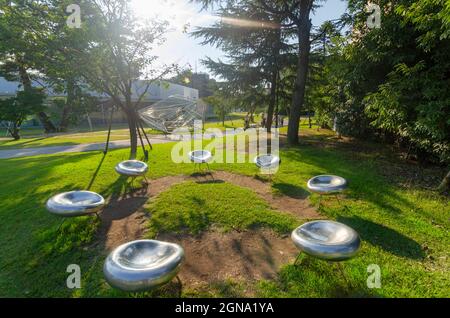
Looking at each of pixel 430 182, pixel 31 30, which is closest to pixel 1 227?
pixel 31 30

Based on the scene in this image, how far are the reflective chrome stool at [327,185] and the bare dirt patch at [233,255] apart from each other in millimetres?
1250

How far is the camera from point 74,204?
409cm

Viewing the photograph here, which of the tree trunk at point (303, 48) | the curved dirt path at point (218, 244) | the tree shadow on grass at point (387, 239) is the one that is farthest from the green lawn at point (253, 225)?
the tree trunk at point (303, 48)

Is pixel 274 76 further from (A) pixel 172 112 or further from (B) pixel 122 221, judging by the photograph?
(B) pixel 122 221

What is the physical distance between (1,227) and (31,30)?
18.6 feet

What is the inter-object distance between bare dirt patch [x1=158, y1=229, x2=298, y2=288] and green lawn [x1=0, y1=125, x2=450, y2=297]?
0.60ft

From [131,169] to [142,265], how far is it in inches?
153

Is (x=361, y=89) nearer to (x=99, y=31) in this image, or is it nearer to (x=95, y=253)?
(x=99, y=31)

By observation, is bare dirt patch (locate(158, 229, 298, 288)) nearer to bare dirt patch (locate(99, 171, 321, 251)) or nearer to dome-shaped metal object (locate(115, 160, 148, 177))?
bare dirt patch (locate(99, 171, 321, 251))

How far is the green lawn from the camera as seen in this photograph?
3.10 meters

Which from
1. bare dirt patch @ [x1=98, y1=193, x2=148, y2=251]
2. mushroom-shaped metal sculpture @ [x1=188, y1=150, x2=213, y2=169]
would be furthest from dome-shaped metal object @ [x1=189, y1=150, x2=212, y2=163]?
bare dirt patch @ [x1=98, y1=193, x2=148, y2=251]

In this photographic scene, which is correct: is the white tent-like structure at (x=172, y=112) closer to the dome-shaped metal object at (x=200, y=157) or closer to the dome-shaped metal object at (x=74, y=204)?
the dome-shaped metal object at (x=200, y=157)

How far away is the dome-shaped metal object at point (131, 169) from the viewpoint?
20.0 feet

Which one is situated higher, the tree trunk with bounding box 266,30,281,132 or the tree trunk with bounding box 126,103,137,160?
the tree trunk with bounding box 266,30,281,132
